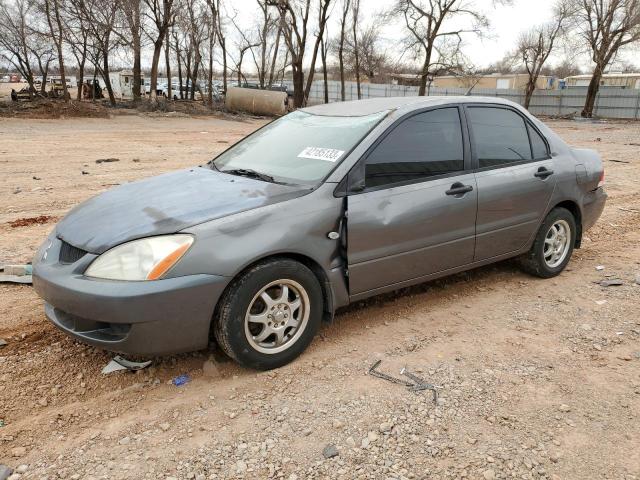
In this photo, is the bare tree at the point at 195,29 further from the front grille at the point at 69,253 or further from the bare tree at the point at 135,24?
the front grille at the point at 69,253

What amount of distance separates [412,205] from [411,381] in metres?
1.21

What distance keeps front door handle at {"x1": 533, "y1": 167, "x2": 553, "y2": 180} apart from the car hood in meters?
2.27

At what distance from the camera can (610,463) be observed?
101 inches

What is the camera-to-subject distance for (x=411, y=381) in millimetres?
3234

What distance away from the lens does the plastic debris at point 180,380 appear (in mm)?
3198

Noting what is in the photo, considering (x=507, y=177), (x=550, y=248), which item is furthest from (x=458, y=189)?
(x=550, y=248)

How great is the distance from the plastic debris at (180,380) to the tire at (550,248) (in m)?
3.20

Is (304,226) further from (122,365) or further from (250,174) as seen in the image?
(122,365)

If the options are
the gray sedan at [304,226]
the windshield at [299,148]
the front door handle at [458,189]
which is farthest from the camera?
the front door handle at [458,189]

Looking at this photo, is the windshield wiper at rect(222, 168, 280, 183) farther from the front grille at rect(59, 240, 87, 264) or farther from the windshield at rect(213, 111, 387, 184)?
the front grille at rect(59, 240, 87, 264)

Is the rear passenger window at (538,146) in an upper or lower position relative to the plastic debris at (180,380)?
upper

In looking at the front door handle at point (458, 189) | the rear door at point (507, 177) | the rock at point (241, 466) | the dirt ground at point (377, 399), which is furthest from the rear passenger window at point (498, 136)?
the rock at point (241, 466)

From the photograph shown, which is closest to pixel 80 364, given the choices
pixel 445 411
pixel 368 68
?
pixel 445 411

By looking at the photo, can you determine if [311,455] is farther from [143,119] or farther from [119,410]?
[143,119]
